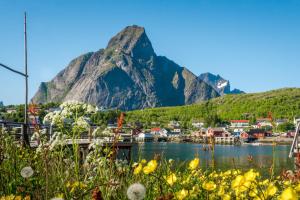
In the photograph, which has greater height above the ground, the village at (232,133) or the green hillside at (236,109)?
the green hillside at (236,109)

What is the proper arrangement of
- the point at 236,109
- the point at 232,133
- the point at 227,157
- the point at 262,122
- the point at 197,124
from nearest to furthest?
the point at 227,157, the point at 232,133, the point at 262,122, the point at 197,124, the point at 236,109

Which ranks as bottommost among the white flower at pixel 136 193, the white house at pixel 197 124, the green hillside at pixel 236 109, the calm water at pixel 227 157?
the calm water at pixel 227 157

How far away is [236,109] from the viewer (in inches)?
7008

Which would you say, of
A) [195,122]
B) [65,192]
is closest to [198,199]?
[65,192]

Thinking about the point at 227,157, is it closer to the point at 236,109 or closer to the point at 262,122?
the point at 262,122

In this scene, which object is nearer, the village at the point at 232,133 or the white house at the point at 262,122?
the village at the point at 232,133

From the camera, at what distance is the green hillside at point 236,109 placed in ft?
529

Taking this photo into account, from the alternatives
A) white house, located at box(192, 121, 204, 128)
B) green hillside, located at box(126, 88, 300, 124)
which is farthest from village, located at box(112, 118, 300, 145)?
green hillside, located at box(126, 88, 300, 124)

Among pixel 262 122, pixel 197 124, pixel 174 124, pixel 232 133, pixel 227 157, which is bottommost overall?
pixel 227 157

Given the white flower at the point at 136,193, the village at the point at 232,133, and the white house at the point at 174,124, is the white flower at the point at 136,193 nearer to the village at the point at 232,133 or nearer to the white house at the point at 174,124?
the village at the point at 232,133

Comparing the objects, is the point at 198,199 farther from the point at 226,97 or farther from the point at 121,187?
the point at 226,97

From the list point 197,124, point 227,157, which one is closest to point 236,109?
point 197,124

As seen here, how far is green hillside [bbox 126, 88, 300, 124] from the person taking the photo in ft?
529

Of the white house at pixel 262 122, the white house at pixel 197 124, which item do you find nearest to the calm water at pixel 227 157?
the white house at pixel 262 122
